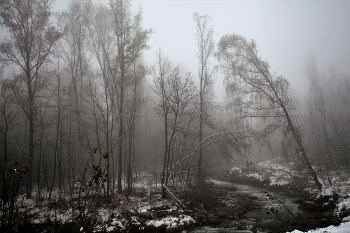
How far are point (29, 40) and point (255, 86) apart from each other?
48.3ft

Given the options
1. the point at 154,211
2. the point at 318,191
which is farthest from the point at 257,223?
the point at 318,191

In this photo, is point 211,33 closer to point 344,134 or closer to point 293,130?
point 293,130

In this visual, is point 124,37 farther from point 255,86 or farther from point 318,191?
point 318,191

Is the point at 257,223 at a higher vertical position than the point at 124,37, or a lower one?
lower

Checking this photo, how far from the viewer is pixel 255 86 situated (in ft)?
41.0

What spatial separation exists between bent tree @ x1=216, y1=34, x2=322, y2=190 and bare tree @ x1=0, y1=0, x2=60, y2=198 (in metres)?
11.6

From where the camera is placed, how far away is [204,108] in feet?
56.0

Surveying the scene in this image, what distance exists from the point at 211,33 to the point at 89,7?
9.95 m

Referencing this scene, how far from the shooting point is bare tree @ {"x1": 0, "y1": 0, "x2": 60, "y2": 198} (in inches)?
437

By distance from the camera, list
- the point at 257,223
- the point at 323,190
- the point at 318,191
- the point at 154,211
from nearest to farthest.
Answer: the point at 257,223 < the point at 154,211 < the point at 323,190 < the point at 318,191

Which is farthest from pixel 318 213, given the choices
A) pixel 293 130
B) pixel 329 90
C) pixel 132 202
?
pixel 329 90

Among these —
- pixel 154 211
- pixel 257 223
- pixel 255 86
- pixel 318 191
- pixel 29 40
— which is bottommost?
pixel 257 223

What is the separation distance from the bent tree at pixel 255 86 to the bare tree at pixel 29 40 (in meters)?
11.6

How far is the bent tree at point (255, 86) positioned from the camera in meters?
11.9
